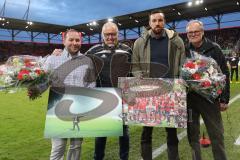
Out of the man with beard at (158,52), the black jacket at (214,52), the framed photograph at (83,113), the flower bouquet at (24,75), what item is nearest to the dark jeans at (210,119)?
the black jacket at (214,52)

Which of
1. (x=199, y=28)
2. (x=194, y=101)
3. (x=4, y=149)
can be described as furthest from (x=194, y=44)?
(x=4, y=149)

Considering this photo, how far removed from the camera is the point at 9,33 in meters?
46.9

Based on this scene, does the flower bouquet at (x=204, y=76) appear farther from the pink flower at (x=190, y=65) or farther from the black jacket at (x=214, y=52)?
the black jacket at (x=214, y=52)

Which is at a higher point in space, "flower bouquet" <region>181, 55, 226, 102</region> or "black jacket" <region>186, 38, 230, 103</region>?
"black jacket" <region>186, 38, 230, 103</region>

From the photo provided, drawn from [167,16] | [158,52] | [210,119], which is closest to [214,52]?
[158,52]

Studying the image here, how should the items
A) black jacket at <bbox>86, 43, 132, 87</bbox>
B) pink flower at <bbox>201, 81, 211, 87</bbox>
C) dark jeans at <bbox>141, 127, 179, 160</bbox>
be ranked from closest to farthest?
pink flower at <bbox>201, 81, 211, 87</bbox>
black jacket at <bbox>86, 43, 132, 87</bbox>
dark jeans at <bbox>141, 127, 179, 160</bbox>

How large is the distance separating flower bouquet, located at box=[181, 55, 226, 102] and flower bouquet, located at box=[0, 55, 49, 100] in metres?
1.59

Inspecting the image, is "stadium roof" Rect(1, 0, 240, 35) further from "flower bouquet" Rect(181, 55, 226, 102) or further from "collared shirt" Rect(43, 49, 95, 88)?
"collared shirt" Rect(43, 49, 95, 88)

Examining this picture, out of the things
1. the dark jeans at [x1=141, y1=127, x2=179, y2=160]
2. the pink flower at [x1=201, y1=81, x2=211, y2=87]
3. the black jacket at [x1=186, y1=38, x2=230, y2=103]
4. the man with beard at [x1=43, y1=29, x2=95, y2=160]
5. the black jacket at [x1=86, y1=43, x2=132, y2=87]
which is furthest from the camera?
the dark jeans at [x1=141, y1=127, x2=179, y2=160]

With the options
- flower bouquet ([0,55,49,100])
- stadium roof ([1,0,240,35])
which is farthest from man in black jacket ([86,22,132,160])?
stadium roof ([1,0,240,35])

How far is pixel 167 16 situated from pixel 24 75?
35.2 m

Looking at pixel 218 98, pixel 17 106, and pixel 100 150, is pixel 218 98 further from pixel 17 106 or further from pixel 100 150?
pixel 17 106

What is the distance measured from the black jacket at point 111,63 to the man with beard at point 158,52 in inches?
4.4

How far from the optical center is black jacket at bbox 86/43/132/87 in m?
4.38
